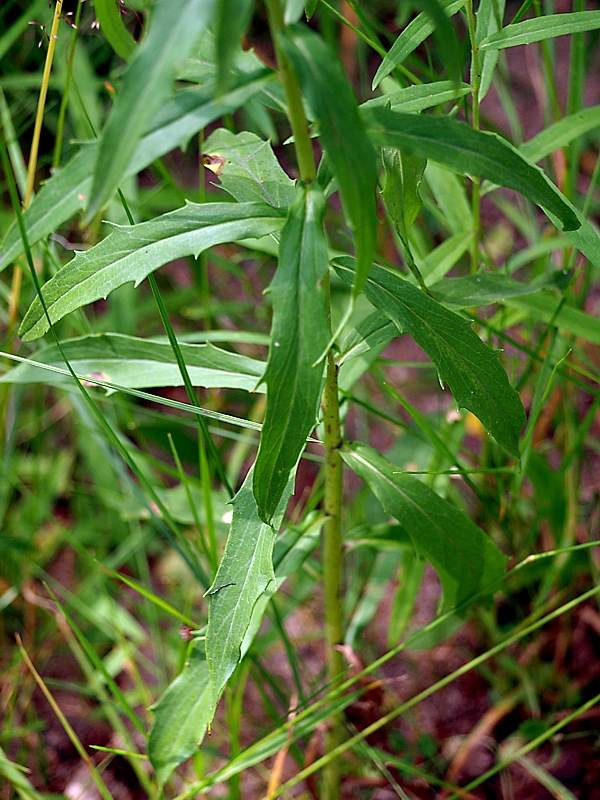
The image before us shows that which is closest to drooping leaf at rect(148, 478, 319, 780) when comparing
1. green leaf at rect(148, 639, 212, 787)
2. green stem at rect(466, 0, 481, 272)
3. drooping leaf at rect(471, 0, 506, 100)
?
green leaf at rect(148, 639, 212, 787)

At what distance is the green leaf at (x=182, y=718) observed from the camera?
0.94 m

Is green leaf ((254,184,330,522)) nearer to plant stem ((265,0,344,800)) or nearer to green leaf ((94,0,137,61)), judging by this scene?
plant stem ((265,0,344,800))

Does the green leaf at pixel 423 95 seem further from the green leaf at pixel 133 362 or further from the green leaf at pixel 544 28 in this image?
the green leaf at pixel 133 362

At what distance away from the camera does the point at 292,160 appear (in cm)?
215

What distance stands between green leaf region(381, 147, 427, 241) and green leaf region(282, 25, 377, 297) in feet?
0.79

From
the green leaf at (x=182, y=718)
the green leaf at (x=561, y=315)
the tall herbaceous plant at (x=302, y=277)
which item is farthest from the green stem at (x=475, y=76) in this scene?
the green leaf at (x=182, y=718)

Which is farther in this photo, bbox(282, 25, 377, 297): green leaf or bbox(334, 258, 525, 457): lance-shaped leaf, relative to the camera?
bbox(334, 258, 525, 457): lance-shaped leaf

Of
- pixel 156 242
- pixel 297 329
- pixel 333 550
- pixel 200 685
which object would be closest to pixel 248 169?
pixel 156 242

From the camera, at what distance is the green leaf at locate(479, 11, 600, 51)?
82 centimetres

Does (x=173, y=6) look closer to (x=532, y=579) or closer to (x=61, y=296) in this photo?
(x=61, y=296)

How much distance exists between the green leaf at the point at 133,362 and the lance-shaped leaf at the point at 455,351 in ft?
0.69


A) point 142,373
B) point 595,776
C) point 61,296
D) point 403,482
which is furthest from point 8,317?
point 595,776

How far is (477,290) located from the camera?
0.99 meters

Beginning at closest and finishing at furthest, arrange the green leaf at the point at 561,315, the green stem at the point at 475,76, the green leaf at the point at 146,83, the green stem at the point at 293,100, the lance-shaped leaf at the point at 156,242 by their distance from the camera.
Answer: the green leaf at the point at 146,83, the green stem at the point at 293,100, the lance-shaped leaf at the point at 156,242, the green stem at the point at 475,76, the green leaf at the point at 561,315
